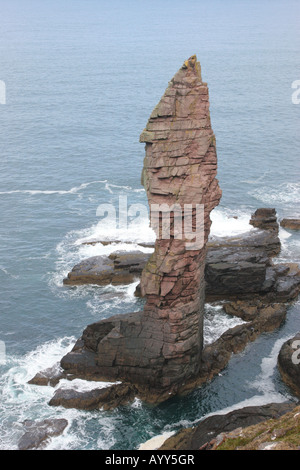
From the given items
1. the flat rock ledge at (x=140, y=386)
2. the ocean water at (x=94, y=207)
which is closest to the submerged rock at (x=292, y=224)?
the ocean water at (x=94, y=207)

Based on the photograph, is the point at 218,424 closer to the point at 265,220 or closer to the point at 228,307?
the point at 228,307

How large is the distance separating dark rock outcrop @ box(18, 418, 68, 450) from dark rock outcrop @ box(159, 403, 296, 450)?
10.3m

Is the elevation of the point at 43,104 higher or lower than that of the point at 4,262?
higher

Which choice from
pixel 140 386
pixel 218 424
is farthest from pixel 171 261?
pixel 218 424

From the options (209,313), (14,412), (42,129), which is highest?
(42,129)

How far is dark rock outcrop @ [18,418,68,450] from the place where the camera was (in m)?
58.3

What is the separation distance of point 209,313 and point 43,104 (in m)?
107

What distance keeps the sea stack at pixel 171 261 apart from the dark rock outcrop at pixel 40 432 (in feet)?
23.5

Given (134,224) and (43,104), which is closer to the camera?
(134,224)

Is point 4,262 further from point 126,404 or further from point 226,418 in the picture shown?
point 226,418

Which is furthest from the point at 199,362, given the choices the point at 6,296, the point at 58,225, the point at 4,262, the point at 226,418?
the point at 58,225

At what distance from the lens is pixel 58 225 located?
107000mm

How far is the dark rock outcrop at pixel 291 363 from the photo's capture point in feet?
214
